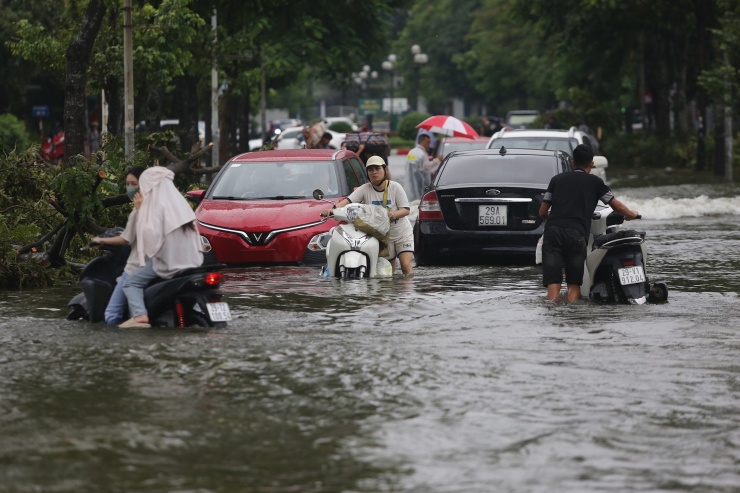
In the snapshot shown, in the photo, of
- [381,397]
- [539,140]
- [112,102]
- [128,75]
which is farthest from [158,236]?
[112,102]

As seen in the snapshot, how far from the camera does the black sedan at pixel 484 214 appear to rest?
699 inches

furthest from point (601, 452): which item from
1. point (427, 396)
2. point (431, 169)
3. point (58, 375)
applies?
point (431, 169)

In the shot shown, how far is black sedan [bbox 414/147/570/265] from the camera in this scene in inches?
699

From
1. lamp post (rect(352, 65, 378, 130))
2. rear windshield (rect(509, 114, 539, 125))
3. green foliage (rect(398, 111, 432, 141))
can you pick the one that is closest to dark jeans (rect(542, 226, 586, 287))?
rear windshield (rect(509, 114, 539, 125))

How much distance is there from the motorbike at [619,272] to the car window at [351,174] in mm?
5220

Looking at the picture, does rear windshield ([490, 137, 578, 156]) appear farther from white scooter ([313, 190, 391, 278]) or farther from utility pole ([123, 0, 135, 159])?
white scooter ([313, 190, 391, 278])

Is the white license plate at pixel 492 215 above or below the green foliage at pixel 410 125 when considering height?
below

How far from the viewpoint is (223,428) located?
7926 millimetres

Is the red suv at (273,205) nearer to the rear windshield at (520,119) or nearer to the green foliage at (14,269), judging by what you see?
the green foliage at (14,269)

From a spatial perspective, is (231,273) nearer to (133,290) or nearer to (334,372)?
(133,290)

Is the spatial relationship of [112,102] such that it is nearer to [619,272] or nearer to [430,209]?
[430,209]

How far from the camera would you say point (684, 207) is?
2950 cm

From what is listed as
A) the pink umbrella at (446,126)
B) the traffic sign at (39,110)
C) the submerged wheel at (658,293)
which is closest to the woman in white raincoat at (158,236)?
the submerged wheel at (658,293)

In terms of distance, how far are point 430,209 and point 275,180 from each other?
186cm
